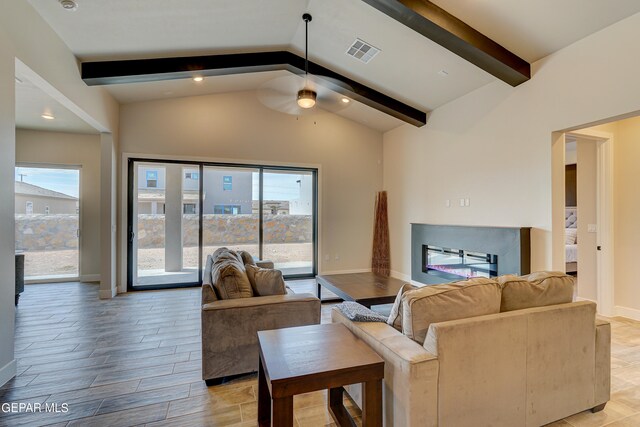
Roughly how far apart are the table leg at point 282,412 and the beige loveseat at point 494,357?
0.55 m

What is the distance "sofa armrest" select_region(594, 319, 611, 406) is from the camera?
1.96 m

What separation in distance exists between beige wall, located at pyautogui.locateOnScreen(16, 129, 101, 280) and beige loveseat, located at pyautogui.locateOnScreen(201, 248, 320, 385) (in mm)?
4938

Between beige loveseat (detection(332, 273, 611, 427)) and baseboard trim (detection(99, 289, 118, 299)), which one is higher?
beige loveseat (detection(332, 273, 611, 427))

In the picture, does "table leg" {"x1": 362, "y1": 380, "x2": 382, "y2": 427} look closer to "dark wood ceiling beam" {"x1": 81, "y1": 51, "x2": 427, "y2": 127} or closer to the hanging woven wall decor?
"dark wood ceiling beam" {"x1": 81, "y1": 51, "x2": 427, "y2": 127}

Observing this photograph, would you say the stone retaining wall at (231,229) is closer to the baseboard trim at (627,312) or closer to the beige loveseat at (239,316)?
the beige loveseat at (239,316)

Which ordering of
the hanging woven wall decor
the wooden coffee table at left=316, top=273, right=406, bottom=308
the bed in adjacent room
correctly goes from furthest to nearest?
the hanging woven wall decor → the bed in adjacent room → the wooden coffee table at left=316, top=273, right=406, bottom=308

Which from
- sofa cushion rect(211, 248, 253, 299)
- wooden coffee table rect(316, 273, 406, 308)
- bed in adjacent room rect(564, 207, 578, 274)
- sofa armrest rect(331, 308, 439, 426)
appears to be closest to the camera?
sofa armrest rect(331, 308, 439, 426)

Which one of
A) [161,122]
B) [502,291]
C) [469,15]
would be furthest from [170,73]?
[502,291]

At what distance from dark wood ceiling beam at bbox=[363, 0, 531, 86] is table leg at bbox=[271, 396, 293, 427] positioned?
131 inches

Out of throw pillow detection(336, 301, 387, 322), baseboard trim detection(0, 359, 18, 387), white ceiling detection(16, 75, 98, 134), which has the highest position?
white ceiling detection(16, 75, 98, 134)

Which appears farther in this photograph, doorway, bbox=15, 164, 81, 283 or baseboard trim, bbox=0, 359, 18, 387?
doorway, bbox=15, 164, 81, 283

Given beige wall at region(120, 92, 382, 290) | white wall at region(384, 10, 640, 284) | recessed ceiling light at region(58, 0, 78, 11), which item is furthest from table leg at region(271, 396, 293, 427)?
beige wall at region(120, 92, 382, 290)

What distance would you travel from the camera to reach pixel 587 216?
412cm

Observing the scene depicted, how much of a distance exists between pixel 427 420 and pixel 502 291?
2.89 feet
